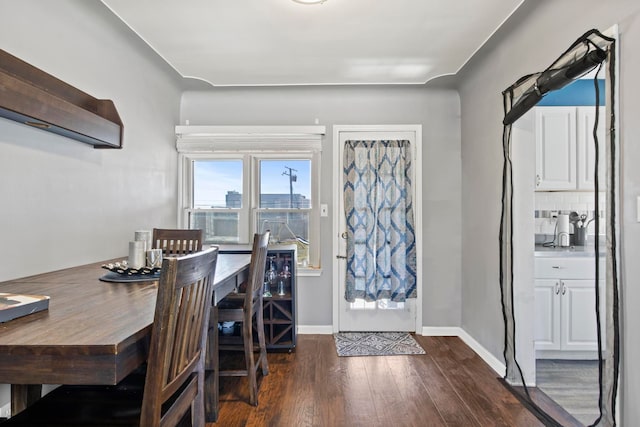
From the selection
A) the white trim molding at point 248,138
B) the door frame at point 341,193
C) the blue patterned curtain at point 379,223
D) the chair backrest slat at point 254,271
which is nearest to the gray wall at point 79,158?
the white trim molding at point 248,138

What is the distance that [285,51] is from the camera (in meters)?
2.73

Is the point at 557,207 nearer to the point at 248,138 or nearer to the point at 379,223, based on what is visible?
the point at 379,223

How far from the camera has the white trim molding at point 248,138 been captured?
354 centimetres

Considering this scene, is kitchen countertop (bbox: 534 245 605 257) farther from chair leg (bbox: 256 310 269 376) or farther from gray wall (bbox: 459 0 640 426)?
chair leg (bbox: 256 310 269 376)

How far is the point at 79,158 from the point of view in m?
2.19

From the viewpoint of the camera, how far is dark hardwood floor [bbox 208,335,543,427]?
2051 millimetres

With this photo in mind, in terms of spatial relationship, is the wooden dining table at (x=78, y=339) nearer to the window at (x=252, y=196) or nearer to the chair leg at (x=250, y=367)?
the chair leg at (x=250, y=367)

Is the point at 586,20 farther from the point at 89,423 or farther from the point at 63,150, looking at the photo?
the point at 63,150

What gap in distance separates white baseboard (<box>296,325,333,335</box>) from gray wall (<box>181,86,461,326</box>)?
0.04 metres

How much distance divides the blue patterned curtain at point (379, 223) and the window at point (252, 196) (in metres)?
0.39

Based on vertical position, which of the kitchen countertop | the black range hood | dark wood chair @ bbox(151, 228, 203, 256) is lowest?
the kitchen countertop

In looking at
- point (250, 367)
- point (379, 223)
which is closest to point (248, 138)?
point (379, 223)

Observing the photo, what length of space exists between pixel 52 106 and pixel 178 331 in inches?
54.9

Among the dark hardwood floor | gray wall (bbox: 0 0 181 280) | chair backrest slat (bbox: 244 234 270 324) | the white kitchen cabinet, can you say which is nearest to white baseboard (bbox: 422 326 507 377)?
the dark hardwood floor
